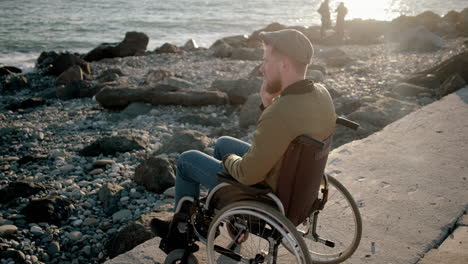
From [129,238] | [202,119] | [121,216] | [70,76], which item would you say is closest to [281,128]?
[129,238]

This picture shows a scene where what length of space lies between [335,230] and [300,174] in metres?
1.33

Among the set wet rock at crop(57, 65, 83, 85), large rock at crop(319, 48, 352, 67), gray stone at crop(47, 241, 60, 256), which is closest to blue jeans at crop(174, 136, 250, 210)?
gray stone at crop(47, 241, 60, 256)

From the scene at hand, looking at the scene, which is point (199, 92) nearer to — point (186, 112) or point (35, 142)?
point (186, 112)

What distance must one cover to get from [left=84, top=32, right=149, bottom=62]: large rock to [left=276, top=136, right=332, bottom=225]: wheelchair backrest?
19065 millimetres

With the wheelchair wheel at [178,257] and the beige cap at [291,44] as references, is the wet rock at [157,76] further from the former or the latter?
the beige cap at [291,44]

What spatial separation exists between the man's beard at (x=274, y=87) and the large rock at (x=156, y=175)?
344 centimetres

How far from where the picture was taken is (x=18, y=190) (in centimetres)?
554

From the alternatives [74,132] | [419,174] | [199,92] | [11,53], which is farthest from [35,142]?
[11,53]

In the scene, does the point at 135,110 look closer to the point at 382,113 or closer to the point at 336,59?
the point at 382,113

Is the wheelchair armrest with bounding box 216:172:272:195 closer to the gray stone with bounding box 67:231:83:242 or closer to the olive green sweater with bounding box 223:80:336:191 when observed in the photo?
the olive green sweater with bounding box 223:80:336:191

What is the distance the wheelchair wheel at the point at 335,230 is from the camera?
2.89 metres

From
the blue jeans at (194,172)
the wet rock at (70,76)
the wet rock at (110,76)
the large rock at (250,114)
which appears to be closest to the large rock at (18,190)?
the blue jeans at (194,172)

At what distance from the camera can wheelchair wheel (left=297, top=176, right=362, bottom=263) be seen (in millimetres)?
2889

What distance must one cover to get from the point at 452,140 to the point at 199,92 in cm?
580
